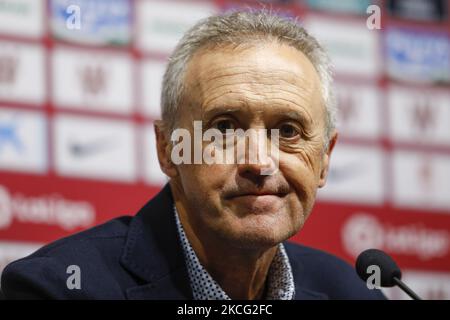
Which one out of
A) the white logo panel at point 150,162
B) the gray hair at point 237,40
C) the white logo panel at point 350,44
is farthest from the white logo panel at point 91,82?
the gray hair at point 237,40

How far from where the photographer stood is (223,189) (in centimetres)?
169

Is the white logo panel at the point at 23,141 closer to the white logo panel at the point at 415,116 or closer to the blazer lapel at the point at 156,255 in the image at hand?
the blazer lapel at the point at 156,255

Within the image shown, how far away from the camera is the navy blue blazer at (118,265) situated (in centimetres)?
162

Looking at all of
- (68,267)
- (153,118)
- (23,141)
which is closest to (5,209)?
(23,141)

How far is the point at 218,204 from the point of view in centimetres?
170

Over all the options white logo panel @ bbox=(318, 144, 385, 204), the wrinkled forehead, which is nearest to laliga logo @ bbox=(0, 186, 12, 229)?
white logo panel @ bbox=(318, 144, 385, 204)

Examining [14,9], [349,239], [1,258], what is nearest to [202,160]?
[1,258]

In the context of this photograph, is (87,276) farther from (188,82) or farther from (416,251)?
(416,251)

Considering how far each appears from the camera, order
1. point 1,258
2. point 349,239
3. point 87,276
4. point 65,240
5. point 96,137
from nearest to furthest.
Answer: point 87,276 → point 65,240 → point 1,258 → point 96,137 → point 349,239

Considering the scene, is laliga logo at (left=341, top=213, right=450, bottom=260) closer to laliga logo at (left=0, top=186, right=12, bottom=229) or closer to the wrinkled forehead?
laliga logo at (left=0, top=186, right=12, bottom=229)

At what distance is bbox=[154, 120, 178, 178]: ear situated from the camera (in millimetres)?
1877

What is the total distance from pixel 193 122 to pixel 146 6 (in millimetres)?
1544

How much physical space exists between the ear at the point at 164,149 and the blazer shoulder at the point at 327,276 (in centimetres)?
39

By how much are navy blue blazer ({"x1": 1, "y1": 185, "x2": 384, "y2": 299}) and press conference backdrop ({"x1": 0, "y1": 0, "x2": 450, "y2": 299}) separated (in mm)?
746
